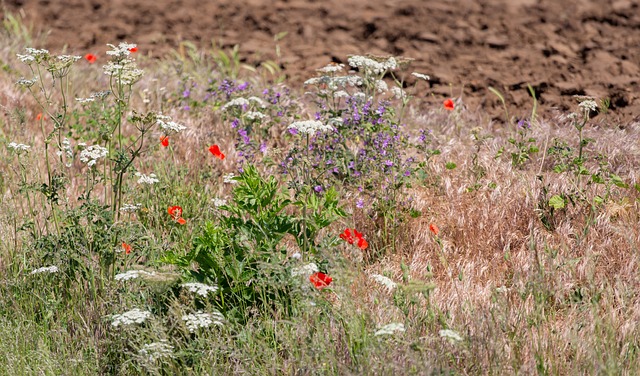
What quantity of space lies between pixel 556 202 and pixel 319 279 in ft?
5.20

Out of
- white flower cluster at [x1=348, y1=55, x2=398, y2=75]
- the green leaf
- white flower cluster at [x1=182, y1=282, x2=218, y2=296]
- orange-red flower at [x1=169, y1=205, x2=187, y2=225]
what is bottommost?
the green leaf

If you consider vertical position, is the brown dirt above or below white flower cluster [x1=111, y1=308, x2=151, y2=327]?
above

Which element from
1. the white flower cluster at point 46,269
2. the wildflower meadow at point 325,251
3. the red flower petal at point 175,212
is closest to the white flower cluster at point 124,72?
the wildflower meadow at point 325,251

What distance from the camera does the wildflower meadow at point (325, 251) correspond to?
2.97 meters

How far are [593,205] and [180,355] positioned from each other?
2.13 meters

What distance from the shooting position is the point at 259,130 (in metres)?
5.24

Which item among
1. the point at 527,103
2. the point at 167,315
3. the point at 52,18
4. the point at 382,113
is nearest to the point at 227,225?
the point at 167,315

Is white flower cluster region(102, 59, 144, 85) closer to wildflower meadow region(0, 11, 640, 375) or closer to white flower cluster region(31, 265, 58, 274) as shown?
wildflower meadow region(0, 11, 640, 375)

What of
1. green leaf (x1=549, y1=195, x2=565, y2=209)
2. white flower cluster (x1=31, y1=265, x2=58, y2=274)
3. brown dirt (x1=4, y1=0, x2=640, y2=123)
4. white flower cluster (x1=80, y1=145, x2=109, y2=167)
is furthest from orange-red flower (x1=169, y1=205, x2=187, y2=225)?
brown dirt (x1=4, y1=0, x2=640, y2=123)

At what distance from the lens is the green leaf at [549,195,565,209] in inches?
159

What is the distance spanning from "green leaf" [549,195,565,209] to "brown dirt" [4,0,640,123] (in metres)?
1.44

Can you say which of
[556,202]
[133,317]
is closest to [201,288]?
[133,317]

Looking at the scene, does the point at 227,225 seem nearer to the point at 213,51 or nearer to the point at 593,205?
the point at 593,205

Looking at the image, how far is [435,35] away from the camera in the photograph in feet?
23.3
